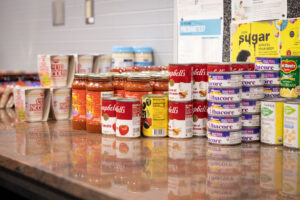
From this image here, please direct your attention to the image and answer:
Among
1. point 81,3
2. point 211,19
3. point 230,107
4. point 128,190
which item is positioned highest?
point 81,3

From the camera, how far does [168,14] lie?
296 centimetres

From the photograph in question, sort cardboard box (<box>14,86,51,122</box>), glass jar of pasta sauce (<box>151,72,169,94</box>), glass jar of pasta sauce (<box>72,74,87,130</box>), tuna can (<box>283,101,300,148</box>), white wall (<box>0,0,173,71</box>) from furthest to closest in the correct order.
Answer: white wall (<box>0,0,173,71</box>) < cardboard box (<box>14,86,51,122</box>) < glass jar of pasta sauce (<box>72,74,87,130</box>) < glass jar of pasta sauce (<box>151,72,169,94</box>) < tuna can (<box>283,101,300,148</box>)

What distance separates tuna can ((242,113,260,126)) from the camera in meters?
1.70

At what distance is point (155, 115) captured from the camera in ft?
5.90

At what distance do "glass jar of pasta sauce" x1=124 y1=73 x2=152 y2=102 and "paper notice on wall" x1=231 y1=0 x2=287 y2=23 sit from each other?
76 cm

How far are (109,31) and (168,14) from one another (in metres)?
0.70

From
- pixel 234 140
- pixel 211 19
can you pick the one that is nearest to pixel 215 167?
pixel 234 140

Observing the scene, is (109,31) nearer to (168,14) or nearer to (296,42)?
(168,14)

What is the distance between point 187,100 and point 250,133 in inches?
11.3

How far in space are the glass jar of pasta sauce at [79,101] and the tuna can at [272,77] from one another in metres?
0.83

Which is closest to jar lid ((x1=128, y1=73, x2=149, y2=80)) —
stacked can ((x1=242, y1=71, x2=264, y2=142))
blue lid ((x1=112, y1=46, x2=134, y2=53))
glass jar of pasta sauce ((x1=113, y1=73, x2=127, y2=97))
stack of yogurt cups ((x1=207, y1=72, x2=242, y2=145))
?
glass jar of pasta sauce ((x1=113, y1=73, x2=127, y2=97))

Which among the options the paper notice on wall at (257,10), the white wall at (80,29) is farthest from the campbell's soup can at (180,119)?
the white wall at (80,29)

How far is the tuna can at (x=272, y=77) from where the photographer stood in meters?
1.76

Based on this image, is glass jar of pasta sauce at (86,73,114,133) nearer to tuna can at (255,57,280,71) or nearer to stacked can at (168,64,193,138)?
stacked can at (168,64,193,138)
